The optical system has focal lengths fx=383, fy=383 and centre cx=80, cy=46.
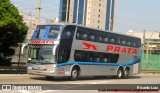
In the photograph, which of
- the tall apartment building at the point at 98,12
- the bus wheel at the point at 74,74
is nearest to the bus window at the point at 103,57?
the bus wheel at the point at 74,74

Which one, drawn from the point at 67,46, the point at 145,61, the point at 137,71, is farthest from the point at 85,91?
the point at 145,61

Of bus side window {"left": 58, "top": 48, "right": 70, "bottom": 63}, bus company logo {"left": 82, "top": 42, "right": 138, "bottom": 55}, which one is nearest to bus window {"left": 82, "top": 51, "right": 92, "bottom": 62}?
bus company logo {"left": 82, "top": 42, "right": 138, "bottom": 55}

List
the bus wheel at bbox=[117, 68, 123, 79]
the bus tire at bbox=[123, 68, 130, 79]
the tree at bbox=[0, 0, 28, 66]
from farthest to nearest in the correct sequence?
1. the bus tire at bbox=[123, 68, 130, 79]
2. the bus wheel at bbox=[117, 68, 123, 79]
3. the tree at bbox=[0, 0, 28, 66]

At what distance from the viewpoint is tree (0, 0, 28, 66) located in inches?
1051

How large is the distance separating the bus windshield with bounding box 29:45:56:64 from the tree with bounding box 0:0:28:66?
3.72m

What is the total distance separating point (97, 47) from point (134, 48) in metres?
6.57

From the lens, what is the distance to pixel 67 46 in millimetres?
23719

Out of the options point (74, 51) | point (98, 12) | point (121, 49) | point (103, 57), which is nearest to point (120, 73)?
point (121, 49)

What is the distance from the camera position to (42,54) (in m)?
23.3

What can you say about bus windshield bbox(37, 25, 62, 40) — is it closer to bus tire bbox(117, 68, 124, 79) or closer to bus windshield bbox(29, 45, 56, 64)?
bus windshield bbox(29, 45, 56, 64)

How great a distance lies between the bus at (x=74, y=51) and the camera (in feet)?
75.7

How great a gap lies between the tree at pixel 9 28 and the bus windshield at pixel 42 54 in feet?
12.2

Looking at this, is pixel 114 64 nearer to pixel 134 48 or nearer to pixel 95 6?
pixel 134 48

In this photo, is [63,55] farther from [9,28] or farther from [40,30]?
[9,28]
